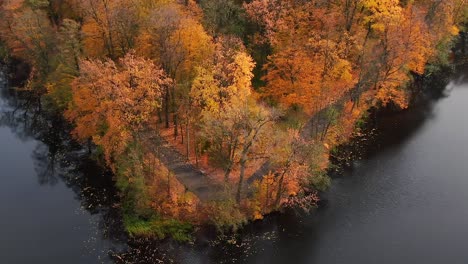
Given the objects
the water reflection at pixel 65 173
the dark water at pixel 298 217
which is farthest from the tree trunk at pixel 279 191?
the water reflection at pixel 65 173

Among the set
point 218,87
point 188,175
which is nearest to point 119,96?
point 218,87

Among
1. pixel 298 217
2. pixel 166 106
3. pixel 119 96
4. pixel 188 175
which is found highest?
pixel 119 96

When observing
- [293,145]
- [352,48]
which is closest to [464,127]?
[352,48]

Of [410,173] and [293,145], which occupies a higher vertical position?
[293,145]

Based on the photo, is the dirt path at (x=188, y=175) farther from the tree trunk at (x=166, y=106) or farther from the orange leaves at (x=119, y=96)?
the orange leaves at (x=119, y=96)

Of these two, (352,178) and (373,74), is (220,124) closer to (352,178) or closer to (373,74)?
(352,178)

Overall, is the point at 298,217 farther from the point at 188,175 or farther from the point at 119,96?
the point at 119,96
